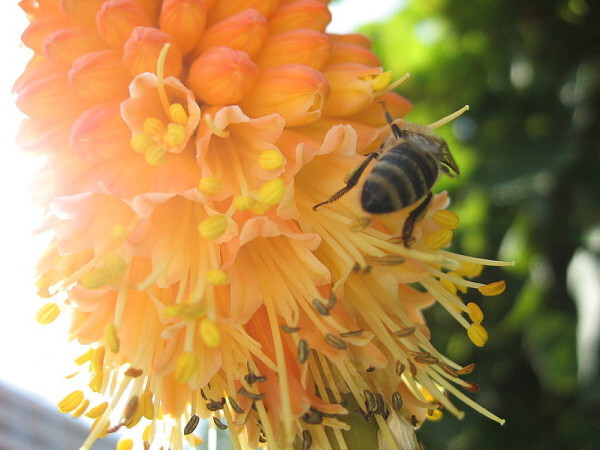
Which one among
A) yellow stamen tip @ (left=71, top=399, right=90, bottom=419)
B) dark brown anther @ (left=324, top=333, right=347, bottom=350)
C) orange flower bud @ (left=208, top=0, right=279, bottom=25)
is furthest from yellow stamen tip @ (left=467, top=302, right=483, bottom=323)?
yellow stamen tip @ (left=71, top=399, right=90, bottom=419)

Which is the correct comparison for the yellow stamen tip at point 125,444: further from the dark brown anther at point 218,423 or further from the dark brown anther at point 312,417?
the dark brown anther at point 312,417

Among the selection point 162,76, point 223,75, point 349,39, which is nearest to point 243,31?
point 223,75

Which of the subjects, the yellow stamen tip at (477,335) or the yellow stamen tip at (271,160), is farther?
the yellow stamen tip at (477,335)

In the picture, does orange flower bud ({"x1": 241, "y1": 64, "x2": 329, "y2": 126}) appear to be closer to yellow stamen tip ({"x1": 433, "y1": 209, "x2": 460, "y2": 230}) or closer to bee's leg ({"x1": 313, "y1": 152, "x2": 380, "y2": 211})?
bee's leg ({"x1": 313, "y1": 152, "x2": 380, "y2": 211})

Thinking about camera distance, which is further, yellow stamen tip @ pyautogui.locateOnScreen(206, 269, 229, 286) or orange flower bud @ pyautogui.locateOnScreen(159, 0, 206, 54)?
orange flower bud @ pyautogui.locateOnScreen(159, 0, 206, 54)

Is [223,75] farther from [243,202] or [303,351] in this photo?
[303,351]

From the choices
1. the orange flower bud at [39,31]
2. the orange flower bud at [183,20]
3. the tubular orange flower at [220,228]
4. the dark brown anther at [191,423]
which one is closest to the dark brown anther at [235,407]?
the tubular orange flower at [220,228]

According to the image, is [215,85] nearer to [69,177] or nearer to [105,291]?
[69,177]
